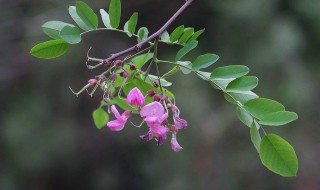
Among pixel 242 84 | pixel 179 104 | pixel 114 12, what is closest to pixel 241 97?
pixel 242 84

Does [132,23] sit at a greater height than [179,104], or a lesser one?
greater

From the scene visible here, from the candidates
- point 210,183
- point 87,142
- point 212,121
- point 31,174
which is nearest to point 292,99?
point 212,121

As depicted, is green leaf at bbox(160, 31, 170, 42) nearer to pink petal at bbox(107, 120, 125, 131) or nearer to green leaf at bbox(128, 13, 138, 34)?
green leaf at bbox(128, 13, 138, 34)

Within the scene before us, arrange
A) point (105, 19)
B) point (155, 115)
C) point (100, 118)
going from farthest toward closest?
point (100, 118), point (105, 19), point (155, 115)

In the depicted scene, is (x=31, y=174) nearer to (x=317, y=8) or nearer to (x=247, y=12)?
(x=247, y=12)

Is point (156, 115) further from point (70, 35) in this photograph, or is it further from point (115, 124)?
point (70, 35)

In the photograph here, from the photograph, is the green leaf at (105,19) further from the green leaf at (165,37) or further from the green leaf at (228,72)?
the green leaf at (228,72)

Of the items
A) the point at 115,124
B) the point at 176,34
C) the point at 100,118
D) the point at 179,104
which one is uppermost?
the point at 176,34
